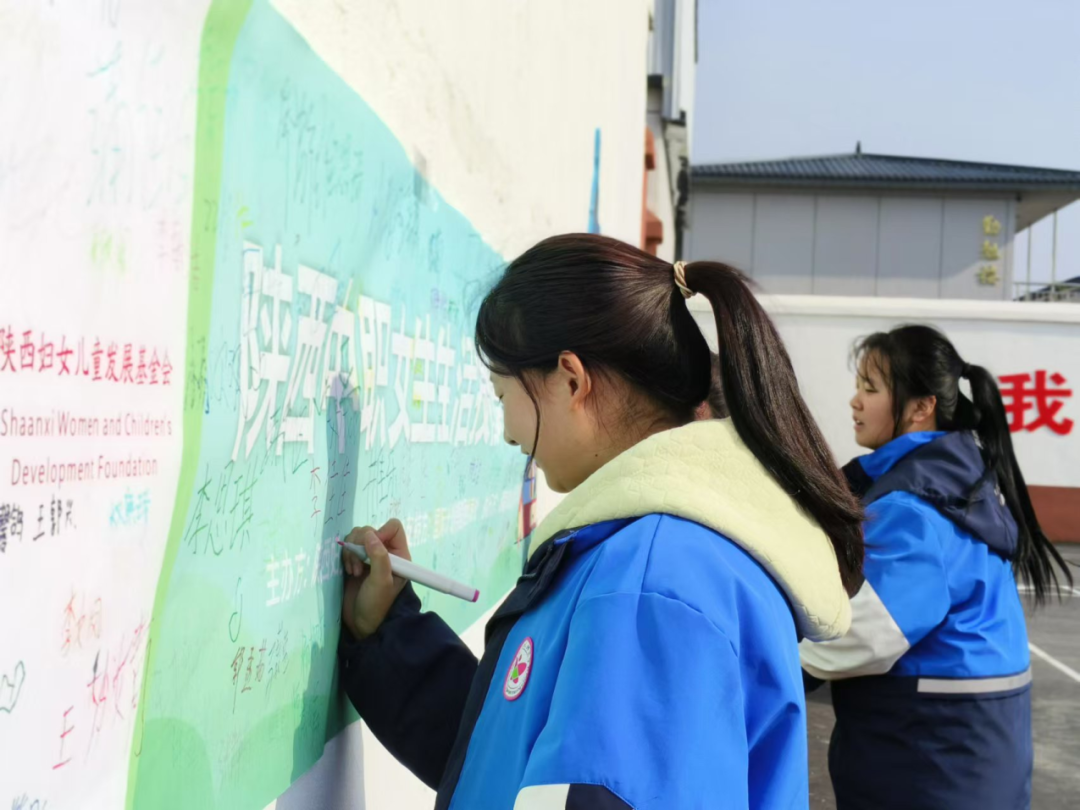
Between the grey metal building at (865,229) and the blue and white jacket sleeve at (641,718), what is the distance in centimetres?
1606

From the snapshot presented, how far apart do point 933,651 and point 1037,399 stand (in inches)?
343

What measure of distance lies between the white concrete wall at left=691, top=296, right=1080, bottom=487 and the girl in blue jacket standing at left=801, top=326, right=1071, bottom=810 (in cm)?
769

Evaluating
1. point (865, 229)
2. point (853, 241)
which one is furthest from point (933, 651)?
point (865, 229)

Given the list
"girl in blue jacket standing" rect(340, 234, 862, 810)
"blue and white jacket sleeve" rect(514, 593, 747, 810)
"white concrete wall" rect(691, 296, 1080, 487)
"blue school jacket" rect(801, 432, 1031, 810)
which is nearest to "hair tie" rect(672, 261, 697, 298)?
"girl in blue jacket standing" rect(340, 234, 862, 810)

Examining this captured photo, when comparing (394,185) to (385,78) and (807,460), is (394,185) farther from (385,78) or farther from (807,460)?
(807,460)

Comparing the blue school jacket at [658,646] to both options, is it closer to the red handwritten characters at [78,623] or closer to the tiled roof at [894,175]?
the red handwritten characters at [78,623]

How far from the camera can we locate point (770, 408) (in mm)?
960

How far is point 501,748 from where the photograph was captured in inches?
33.0

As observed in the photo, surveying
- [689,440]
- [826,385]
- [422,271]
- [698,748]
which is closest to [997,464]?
[422,271]

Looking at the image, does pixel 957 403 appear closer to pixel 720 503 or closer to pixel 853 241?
pixel 720 503

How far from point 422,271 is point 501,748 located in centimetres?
85

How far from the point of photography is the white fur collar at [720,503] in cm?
87

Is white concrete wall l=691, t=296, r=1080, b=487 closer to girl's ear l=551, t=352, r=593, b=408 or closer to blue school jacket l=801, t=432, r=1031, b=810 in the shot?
blue school jacket l=801, t=432, r=1031, b=810

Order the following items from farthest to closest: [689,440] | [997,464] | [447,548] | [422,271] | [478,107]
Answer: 1. [997,464]
2. [478,107]
3. [447,548]
4. [422,271]
5. [689,440]
